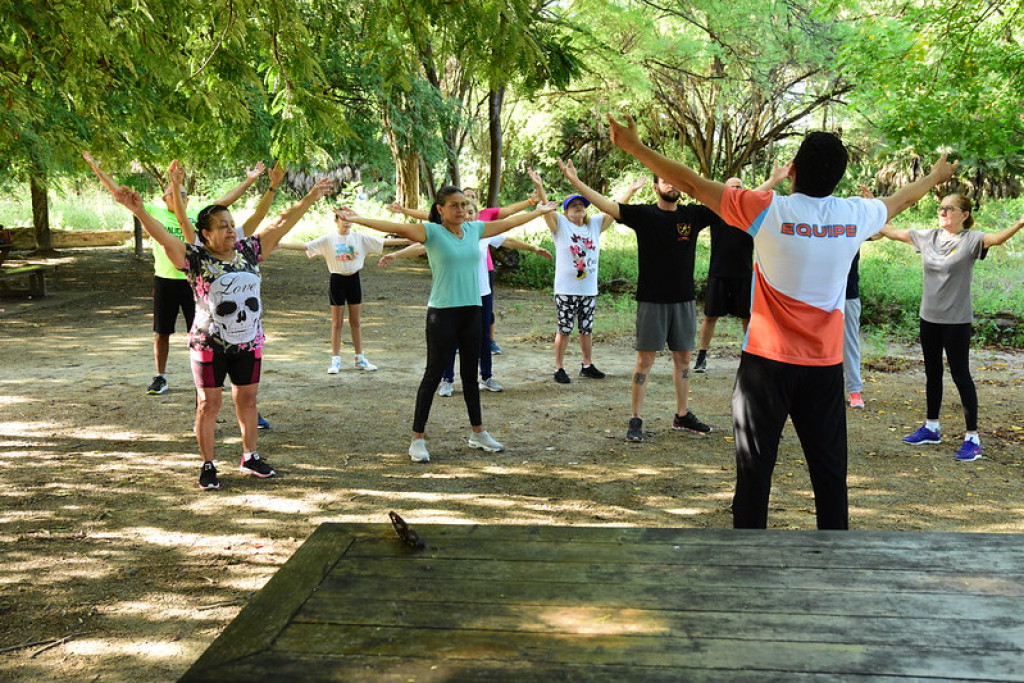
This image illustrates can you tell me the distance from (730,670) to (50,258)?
2356 centimetres

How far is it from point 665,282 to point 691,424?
4.24ft

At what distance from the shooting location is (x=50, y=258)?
22.0m

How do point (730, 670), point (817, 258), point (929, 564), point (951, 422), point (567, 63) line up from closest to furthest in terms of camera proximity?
1. point (730, 670)
2. point (929, 564)
3. point (817, 258)
4. point (567, 63)
5. point (951, 422)

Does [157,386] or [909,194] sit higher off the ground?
[909,194]

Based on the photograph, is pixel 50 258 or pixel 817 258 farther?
pixel 50 258

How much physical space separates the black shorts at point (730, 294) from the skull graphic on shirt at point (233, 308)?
16.1 ft

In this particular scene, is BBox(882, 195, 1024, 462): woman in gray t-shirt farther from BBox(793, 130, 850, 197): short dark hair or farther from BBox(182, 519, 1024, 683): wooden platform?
BBox(182, 519, 1024, 683): wooden platform

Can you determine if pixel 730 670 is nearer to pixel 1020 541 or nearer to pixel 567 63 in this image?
pixel 1020 541

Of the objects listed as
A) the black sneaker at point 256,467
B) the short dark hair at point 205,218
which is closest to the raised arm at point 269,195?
the short dark hair at point 205,218

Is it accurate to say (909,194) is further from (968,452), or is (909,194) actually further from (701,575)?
(968,452)

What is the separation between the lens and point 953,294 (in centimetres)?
653

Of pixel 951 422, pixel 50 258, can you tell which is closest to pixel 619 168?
pixel 50 258

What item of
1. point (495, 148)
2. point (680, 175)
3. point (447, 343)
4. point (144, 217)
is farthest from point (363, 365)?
point (495, 148)

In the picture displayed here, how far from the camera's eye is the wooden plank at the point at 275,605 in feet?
6.63
